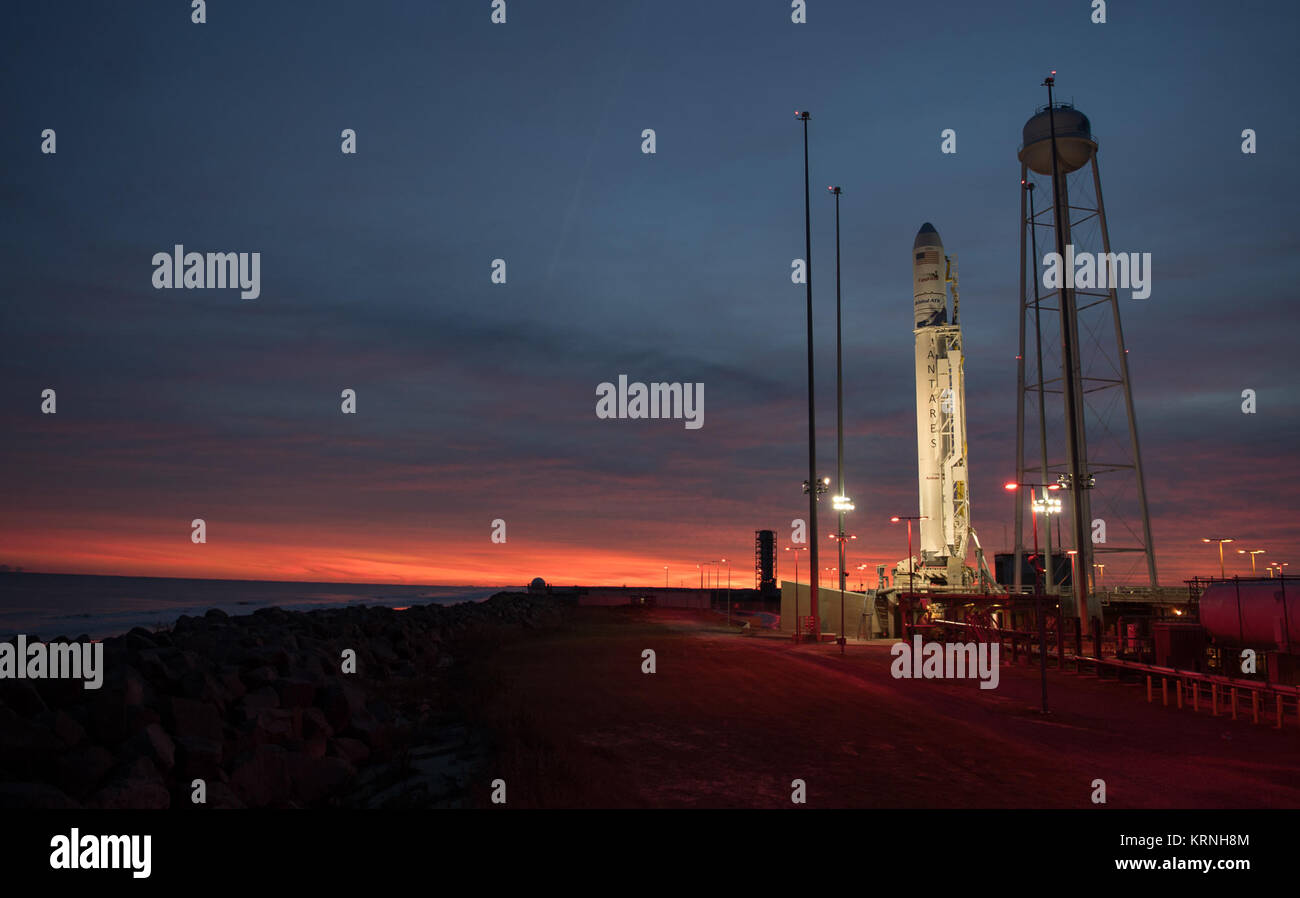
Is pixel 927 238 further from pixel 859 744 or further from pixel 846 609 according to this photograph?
pixel 859 744

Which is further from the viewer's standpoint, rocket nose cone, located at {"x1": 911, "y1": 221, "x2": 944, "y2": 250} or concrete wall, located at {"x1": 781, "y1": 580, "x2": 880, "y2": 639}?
rocket nose cone, located at {"x1": 911, "y1": 221, "x2": 944, "y2": 250}

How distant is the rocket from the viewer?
172 ft

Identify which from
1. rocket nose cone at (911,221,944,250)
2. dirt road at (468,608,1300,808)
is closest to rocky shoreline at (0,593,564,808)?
dirt road at (468,608,1300,808)

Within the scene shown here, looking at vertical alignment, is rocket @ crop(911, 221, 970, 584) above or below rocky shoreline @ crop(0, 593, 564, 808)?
above

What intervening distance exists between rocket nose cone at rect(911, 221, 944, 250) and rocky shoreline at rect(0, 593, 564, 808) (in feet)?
152

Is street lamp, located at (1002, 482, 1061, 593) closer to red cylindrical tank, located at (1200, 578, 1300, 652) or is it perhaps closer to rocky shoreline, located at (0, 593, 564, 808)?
red cylindrical tank, located at (1200, 578, 1300, 652)

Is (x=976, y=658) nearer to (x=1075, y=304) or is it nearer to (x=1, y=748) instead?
(x=1, y=748)

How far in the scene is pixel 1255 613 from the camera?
23734 mm

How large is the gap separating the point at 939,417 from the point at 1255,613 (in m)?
30.2

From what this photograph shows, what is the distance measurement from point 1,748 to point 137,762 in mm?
1852

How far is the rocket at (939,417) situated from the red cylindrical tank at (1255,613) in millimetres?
26107
